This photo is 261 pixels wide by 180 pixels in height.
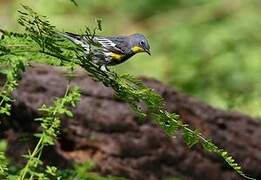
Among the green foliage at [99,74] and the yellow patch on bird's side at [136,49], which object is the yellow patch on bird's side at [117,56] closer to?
the yellow patch on bird's side at [136,49]

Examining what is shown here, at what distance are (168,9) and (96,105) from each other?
21.1 feet

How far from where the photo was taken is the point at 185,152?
5562 millimetres

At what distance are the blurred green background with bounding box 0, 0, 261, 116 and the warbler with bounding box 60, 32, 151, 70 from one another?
4821 mm

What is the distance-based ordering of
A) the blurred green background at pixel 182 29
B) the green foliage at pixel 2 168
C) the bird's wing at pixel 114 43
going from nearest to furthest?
the green foliage at pixel 2 168
the bird's wing at pixel 114 43
the blurred green background at pixel 182 29

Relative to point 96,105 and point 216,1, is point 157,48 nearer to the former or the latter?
point 216,1

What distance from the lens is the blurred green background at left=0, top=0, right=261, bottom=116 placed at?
32.3 feet

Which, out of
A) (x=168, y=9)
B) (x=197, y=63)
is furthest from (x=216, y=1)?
(x=197, y=63)

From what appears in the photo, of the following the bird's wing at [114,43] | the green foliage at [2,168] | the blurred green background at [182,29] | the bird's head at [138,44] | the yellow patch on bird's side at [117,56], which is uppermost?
the blurred green background at [182,29]

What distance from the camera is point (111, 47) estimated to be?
3.53 m

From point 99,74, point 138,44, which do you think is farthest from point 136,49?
point 99,74

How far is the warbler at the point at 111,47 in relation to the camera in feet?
10.6

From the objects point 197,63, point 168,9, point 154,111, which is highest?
point 168,9

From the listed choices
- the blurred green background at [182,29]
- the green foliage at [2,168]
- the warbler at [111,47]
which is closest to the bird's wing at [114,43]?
the warbler at [111,47]

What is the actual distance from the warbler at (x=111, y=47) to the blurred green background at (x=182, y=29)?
4.82 metres
